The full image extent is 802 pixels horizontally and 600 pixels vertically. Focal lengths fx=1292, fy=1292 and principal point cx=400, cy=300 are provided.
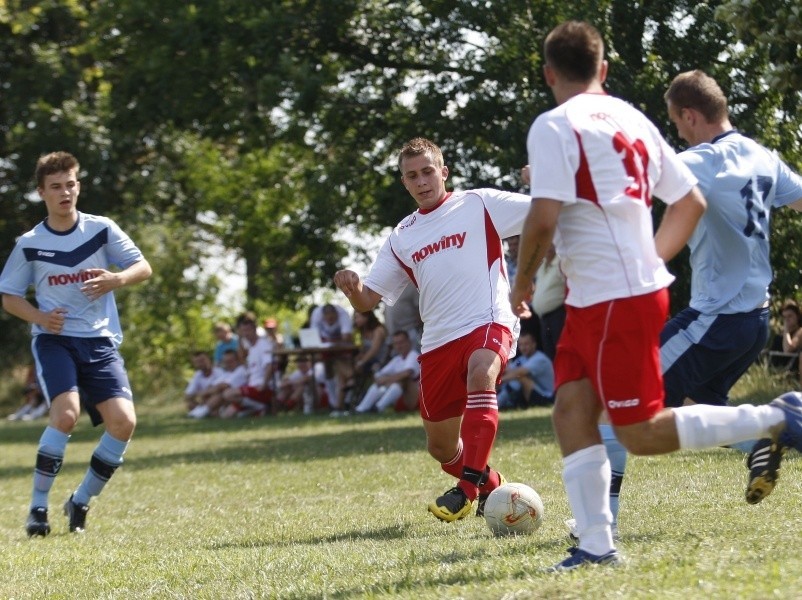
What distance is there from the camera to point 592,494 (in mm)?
5059

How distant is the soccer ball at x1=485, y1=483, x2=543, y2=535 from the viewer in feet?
21.9

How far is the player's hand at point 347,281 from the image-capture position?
23.7 ft

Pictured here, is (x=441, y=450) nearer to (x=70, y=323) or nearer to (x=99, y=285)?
(x=99, y=285)

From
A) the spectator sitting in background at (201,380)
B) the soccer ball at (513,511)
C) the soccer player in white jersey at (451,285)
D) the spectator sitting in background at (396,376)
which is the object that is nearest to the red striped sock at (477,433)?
the soccer player in white jersey at (451,285)

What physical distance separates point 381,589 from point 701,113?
2726 millimetres

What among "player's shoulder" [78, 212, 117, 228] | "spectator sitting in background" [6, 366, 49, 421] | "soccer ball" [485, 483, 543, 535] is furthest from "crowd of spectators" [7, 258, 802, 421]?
"soccer ball" [485, 483, 543, 535]

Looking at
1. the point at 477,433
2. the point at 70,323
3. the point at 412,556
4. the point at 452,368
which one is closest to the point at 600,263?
the point at 412,556

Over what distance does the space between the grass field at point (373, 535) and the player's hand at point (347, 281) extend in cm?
140

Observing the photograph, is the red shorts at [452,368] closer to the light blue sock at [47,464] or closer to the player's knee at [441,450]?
the player's knee at [441,450]

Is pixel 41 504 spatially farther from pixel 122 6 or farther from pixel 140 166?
pixel 140 166

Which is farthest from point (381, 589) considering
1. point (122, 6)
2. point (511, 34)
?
point (122, 6)

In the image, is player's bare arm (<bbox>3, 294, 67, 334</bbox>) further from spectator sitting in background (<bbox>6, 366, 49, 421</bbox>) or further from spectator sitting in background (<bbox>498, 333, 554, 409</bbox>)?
spectator sitting in background (<bbox>6, 366, 49, 421</bbox>)

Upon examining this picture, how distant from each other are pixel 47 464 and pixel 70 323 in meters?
0.98

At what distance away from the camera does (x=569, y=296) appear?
5074mm
